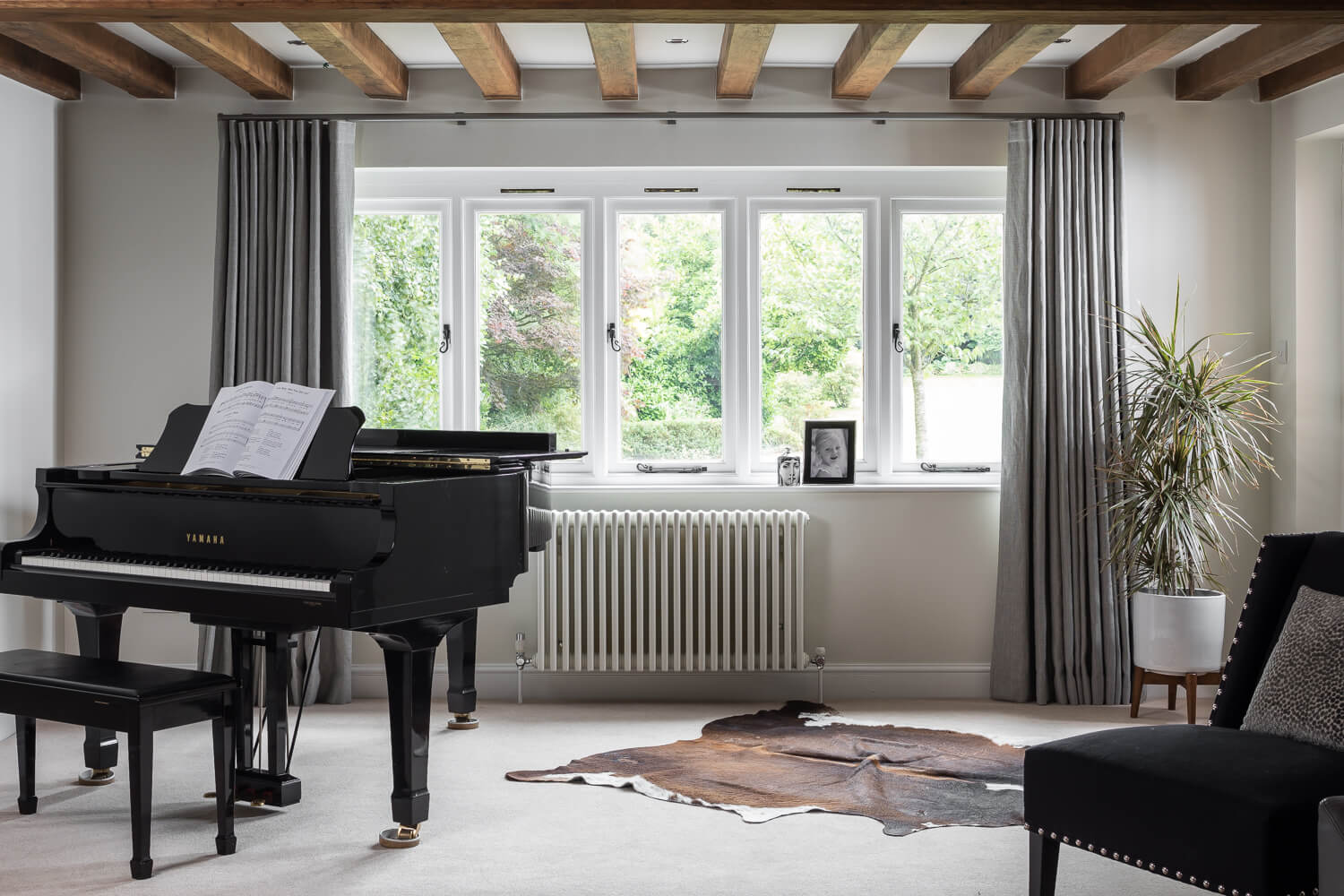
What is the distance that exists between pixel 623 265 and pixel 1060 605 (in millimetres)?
2396

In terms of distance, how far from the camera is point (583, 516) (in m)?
4.79

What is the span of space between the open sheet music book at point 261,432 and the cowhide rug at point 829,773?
53.2 inches

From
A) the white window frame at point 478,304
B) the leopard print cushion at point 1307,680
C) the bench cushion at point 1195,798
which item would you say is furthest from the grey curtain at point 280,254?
the leopard print cushion at point 1307,680

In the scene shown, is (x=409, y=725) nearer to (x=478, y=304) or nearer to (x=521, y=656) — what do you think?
(x=521, y=656)

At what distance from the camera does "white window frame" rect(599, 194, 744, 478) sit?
16.4 feet

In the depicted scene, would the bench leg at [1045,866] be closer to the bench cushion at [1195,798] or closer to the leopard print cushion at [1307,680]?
the bench cushion at [1195,798]

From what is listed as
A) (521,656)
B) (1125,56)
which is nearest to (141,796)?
(521,656)

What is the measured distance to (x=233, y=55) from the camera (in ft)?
13.7

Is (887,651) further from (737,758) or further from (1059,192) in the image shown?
(1059,192)

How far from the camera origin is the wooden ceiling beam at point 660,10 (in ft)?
10.0

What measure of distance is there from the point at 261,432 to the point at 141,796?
1043 millimetres

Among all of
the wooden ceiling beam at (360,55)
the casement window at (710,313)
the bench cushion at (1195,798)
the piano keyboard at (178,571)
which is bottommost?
the bench cushion at (1195,798)

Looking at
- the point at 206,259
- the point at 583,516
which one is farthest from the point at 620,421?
the point at 206,259

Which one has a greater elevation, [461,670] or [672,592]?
[672,592]
